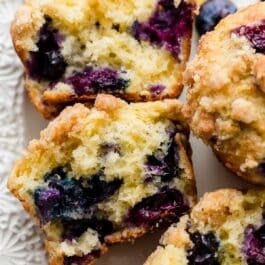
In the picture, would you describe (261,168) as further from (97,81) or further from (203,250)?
(97,81)

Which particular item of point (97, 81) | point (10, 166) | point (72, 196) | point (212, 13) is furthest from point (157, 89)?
point (10, 166)

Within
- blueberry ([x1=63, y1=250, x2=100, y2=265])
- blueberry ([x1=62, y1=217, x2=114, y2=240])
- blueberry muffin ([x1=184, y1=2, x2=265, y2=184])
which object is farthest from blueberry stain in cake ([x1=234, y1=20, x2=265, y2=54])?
blueberry ([x1=63, y1=250, x2=100, y2=265])

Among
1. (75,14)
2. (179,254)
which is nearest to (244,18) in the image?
(75,14)

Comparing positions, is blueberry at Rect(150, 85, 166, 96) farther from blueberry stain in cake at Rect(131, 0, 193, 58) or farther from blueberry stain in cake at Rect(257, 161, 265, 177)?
blueberry stain in cake at Rect(257, 161, 265, 177)

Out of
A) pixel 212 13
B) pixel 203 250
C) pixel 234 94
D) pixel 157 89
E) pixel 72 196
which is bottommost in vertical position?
pixel 203 250

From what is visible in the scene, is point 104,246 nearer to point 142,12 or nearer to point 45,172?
point 45,172

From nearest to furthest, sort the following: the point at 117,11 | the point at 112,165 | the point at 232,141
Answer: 1. the point at 232,141
2. the point at 112,165
3. the point at 117,11

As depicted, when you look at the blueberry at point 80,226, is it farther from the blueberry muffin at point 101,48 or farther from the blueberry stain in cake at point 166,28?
the blueberry stain in cake at point 166,28
